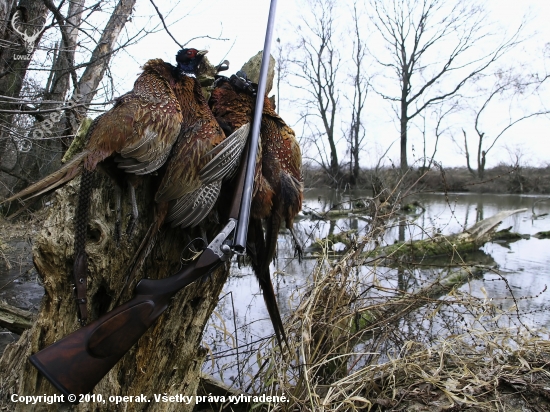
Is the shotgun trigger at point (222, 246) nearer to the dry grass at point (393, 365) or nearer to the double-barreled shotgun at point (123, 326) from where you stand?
the double-barreled shotgun at point (123, 326)

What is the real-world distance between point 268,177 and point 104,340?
1120 mm

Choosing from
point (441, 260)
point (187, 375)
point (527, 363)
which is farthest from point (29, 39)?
point (441, 260)

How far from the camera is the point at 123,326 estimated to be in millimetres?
1608

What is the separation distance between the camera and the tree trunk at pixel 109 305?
1834mm

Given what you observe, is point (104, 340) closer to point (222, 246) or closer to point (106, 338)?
point (106, 338)

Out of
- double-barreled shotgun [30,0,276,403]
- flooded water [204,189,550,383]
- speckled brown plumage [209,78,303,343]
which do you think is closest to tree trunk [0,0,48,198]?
speckled brown plumage [209,78,303,343]

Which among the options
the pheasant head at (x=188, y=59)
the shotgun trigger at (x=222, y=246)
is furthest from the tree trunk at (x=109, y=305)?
the pheasant head at (x=188, y=59)

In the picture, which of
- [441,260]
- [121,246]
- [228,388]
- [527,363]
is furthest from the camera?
[441,260]

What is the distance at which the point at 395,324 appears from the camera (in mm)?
3270

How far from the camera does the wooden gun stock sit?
1494mm

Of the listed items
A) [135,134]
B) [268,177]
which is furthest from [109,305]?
[268,177]

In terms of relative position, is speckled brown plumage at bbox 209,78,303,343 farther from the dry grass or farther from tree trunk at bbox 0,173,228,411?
the dry grass

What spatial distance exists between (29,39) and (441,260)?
27.7ft

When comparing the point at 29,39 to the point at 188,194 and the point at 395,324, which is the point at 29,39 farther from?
the point at 395,324
